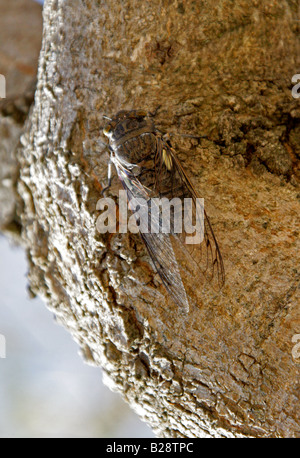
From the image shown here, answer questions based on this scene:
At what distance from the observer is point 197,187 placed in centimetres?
102

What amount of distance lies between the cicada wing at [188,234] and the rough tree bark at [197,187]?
0.08ft

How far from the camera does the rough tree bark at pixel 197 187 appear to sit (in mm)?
948

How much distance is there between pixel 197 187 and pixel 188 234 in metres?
0.11

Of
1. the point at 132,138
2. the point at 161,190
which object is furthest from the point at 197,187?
the point at 132,138

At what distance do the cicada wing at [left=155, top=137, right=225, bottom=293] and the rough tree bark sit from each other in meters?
0.02

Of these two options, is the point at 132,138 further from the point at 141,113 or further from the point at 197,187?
the point at 197,187

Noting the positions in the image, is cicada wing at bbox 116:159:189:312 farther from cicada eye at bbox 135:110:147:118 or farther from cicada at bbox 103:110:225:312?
cicada eye at bbox 135:110:147:118

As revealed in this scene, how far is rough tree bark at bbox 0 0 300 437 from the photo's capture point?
0.95m

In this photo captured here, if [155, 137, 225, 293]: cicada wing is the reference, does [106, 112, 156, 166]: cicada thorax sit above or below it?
above

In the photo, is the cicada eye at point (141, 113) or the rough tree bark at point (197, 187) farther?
the cicada eye at point (141, 113)

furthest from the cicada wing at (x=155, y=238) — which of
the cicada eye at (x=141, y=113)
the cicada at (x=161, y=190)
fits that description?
the cicada eye at (x=141, y=113)

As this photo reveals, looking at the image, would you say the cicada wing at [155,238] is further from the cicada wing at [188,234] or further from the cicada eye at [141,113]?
the cicada eye at [141,113]

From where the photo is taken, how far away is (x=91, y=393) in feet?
5.53

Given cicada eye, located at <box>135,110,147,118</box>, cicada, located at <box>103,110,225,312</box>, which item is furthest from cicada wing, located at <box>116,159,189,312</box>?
cicada eye, located at <box>135,110,147,118</box>
